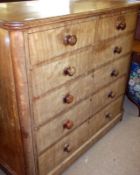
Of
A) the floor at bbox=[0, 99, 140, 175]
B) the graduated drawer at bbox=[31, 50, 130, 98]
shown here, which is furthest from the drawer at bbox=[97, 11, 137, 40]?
the floor at bbox=[0, 99, 140, 175]

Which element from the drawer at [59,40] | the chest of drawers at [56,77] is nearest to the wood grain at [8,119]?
the chest of drawers at [56,77]

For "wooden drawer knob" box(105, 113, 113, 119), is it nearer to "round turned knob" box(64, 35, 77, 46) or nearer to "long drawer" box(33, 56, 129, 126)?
"long drawer" box(33, 56, 129, 126)

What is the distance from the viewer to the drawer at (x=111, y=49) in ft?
4.41

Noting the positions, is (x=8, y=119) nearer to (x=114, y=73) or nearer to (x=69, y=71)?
(x=69, y=71)

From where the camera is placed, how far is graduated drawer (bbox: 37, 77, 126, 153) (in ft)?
3.92

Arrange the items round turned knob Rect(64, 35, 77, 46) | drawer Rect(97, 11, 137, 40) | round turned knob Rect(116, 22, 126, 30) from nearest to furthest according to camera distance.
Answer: round turned knob Rect(64, 35, 77, 46) → drawer Rect(97, 11, 137, 40) → round turned knob Rect(116, 22, 126, 30)

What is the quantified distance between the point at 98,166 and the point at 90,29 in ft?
3.08

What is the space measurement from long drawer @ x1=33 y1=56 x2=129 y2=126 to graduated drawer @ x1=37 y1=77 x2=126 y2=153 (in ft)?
0.16

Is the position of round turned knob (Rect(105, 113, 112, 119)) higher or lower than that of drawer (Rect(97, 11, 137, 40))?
lower

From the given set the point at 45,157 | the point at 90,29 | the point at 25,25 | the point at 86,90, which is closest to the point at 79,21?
the point at 90,29

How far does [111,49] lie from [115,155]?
78 cm

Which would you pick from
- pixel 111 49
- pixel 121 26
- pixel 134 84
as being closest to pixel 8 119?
pixel 111 49

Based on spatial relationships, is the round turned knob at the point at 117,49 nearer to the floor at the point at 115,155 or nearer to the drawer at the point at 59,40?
the drawer at the point at 59,40

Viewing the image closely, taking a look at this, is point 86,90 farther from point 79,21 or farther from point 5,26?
point 5,26
